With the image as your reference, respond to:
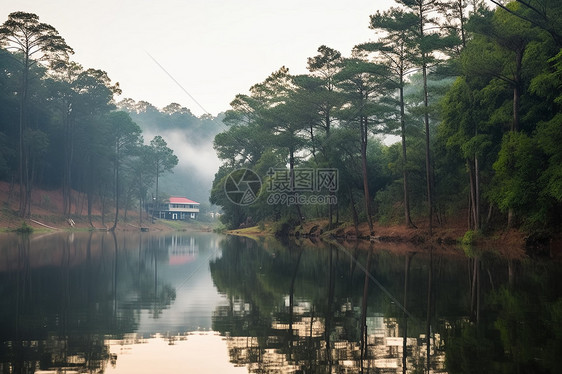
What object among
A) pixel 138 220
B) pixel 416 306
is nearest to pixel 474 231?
pixel 416 306

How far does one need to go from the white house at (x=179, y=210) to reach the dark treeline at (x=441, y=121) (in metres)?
75.0

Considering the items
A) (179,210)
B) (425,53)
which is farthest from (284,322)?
(179,210)

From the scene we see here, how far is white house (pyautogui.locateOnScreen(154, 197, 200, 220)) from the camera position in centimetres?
14562

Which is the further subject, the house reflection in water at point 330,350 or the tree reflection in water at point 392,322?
the tree reflection in water at point 392,322

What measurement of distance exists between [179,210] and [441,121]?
362ft

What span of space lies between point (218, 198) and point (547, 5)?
58.0 m

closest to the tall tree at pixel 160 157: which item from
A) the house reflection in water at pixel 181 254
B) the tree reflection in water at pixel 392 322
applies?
the house reflection in water at pixel 181 254

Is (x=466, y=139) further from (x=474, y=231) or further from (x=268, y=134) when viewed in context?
(x=268, y=134)

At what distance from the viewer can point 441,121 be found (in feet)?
152

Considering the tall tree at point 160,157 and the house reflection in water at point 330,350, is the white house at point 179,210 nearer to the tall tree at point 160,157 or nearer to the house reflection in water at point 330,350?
the tall tree at point 160,157

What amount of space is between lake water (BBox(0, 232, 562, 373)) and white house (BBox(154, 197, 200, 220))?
12805 centimetres

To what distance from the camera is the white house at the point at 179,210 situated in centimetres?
14562

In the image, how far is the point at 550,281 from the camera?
51.9ft

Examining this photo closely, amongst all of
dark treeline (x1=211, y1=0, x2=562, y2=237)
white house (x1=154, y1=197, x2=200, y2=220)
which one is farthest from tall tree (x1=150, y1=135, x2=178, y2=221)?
dark treeline (x1=211, y1=0, x2=562, y2=237)
